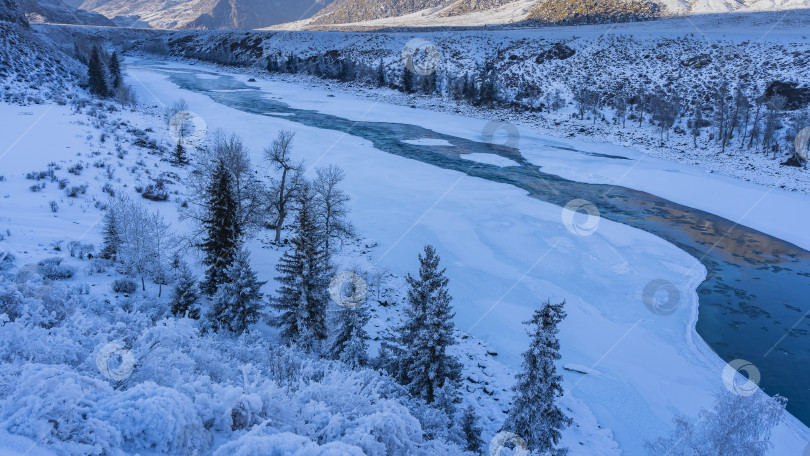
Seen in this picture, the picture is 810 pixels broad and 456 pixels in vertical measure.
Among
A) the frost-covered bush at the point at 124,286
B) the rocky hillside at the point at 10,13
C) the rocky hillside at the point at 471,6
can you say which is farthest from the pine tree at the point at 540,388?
the rocky hillside at the point at 471,6

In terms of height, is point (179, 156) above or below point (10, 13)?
below

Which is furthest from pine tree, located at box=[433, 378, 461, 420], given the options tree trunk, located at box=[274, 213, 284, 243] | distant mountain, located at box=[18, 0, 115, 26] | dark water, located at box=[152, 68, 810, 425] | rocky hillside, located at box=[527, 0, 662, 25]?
distant mountain, located at box=[18, 0, 115, 26]

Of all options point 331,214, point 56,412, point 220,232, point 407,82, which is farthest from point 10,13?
point 56,412

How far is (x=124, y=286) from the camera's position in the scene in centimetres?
1222

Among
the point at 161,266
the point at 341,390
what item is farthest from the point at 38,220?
the point at 341,390

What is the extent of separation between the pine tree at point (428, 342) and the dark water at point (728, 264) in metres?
10.7

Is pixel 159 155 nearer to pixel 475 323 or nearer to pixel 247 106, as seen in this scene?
pixel 475 323

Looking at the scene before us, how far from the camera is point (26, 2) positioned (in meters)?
145

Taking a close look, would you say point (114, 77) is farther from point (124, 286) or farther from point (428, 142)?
point (124, 286)

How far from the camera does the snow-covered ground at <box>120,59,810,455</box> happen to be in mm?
12625

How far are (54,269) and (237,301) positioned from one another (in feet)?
15.9

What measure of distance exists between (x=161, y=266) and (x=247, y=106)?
1912 inches

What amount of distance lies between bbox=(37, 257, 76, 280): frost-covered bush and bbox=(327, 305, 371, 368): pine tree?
7.65 meters

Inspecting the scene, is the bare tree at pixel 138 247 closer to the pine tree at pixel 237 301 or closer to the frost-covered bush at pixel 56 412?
the pine tree at pixel 237 301
